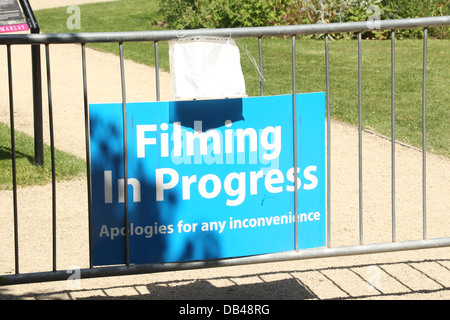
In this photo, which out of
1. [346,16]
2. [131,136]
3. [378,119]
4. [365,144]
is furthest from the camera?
[346,16]

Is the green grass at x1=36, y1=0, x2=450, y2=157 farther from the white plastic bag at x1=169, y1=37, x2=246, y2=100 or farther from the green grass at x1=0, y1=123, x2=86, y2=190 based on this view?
the white plastic bag at x1=169, y1=37, x2=246, y2=100

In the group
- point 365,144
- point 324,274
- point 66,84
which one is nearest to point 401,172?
point 365,144

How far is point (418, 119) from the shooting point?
33.7ft

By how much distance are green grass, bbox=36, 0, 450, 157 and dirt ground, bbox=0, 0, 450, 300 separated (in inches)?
26.0

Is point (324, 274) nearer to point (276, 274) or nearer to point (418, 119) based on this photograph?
point (276, 274)

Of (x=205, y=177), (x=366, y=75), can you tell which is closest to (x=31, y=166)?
(x=205, y=177)

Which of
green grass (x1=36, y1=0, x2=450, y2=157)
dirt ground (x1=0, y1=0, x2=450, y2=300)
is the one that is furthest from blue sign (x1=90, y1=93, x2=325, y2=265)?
green grass (x1=36, y1=0, x2=450, y2=157)

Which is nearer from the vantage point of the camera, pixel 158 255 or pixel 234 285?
Result: pixel 158 255

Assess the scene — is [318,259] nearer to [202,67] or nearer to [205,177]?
[205,177]

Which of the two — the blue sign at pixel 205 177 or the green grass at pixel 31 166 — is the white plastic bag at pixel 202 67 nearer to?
the blue sign at pixel 205 177

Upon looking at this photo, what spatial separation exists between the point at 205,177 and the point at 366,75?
888cm

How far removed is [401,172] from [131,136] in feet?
16.3

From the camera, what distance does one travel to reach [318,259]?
580cm

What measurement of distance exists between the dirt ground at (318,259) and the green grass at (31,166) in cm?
21
